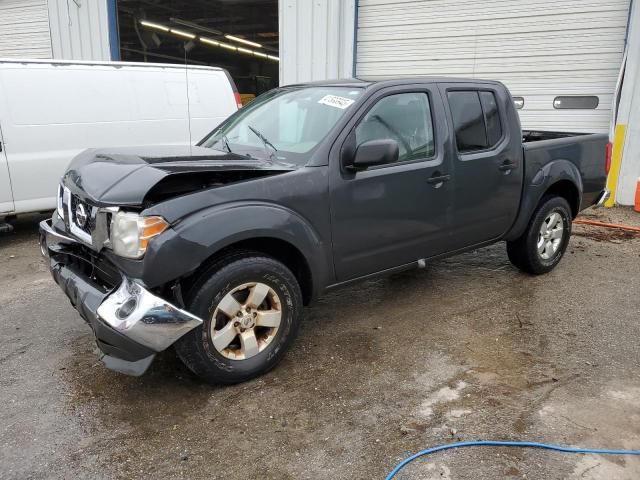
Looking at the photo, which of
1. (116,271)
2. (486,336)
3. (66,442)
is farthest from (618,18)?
(66,442)

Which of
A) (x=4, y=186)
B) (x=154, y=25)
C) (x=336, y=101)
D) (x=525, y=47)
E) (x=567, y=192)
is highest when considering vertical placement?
(x=154, y=25)

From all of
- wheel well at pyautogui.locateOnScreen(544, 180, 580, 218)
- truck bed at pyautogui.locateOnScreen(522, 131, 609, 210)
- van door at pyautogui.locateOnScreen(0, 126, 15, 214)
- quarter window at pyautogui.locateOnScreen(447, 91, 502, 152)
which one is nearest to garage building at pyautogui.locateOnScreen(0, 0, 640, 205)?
van door at pyautogui.locateOnScreen(0, 126, 15, 214)

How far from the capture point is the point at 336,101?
3.73 meters

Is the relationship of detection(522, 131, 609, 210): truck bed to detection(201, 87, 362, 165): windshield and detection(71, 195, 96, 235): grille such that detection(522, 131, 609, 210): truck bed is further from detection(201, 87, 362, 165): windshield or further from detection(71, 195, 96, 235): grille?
detection(71, 195, 96, 235): grille

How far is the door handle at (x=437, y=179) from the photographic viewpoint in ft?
12.8

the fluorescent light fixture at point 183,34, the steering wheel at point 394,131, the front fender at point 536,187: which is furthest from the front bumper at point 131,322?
the fluorescent light fixture at point 183,34

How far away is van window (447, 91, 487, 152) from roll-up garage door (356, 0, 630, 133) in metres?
4.95

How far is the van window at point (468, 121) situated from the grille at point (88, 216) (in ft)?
→ 8.62

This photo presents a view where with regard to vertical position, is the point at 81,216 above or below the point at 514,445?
above

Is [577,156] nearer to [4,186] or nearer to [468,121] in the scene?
[468,121]

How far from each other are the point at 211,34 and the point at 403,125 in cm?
1566

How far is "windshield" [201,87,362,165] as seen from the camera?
359 centimetres

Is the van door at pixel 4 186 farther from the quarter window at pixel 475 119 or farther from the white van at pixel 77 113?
the quarter window at pixel 475 119

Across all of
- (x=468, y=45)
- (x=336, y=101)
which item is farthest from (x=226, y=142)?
(x=468, y=45)
